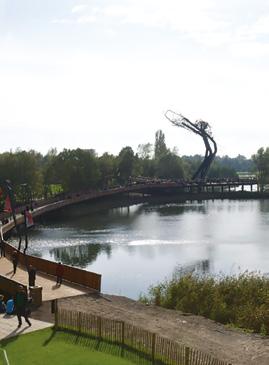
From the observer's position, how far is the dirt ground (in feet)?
68.5

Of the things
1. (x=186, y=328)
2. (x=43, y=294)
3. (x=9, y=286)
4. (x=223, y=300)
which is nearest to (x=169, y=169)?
(x=223, y=300)

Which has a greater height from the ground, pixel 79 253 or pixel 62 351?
pixel 62 351

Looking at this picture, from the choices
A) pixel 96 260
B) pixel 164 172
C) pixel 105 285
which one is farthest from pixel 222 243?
pixel 164 172

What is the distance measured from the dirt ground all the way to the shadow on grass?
2.89 metres

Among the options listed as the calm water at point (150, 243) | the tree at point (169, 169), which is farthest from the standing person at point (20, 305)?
the tree at point (169, 169)

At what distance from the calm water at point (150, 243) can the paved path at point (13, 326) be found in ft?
49.5

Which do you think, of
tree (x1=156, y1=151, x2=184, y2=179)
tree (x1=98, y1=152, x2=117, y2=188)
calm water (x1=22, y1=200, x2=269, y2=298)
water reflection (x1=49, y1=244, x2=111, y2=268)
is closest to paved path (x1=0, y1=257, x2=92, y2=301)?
calm water (x1=22, y1=200, x2=269, y2=298)

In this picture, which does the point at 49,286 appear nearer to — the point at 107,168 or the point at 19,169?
the point at 19,169

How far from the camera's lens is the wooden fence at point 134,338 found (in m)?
17.7

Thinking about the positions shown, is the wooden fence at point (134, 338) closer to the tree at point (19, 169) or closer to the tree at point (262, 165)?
the tree at point (19, 169)

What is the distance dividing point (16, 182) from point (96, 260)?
37.3m

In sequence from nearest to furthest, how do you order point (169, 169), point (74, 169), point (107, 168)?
point (74, 169) < point (107, 168) < point (169, 169)

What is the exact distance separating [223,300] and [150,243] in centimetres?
3369

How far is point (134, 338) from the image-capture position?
20250 mm
